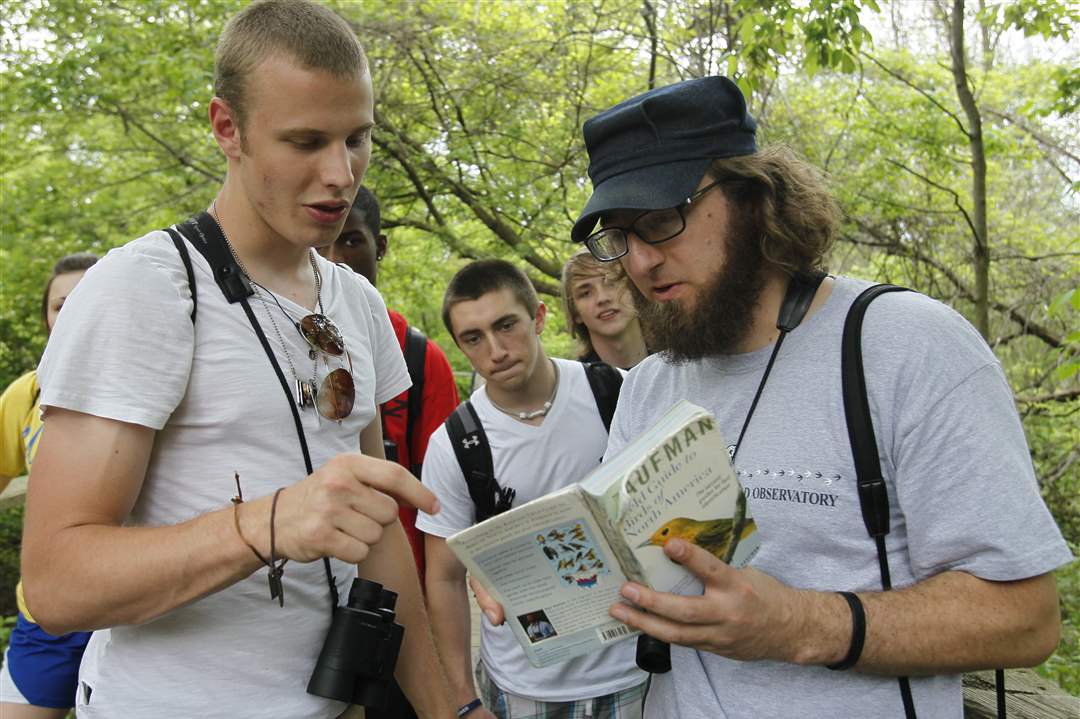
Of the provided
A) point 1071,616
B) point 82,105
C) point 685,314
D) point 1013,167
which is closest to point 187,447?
point 685,314

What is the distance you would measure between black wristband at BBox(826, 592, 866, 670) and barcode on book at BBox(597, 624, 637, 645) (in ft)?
1.28

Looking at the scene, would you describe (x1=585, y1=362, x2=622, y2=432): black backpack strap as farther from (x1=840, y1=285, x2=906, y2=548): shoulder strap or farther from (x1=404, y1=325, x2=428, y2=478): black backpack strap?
(x1=840, y1=285, x2=906, y2=548): shoulder strap

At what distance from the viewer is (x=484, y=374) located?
3.51 metres

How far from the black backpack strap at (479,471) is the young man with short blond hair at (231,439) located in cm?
108

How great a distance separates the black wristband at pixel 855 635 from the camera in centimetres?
161

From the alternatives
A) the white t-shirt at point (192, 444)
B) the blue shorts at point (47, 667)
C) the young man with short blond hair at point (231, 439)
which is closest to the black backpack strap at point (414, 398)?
the blue shorts at point (47, 667)

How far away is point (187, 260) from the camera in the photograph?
169 cm

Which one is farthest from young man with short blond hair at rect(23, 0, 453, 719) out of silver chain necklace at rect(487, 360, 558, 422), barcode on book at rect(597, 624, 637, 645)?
silver chain necklace at rect(487, 360, 558, 422)

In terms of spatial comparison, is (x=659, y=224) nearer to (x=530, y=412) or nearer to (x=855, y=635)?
(x=855, y=635)

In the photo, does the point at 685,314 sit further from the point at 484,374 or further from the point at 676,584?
the point at 484,374

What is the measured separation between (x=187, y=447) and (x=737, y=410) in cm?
114

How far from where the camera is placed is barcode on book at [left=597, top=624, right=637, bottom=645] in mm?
1632

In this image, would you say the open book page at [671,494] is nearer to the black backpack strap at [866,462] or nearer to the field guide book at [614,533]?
the field guide book at [614,533]

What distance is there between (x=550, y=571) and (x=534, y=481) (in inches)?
63.3
